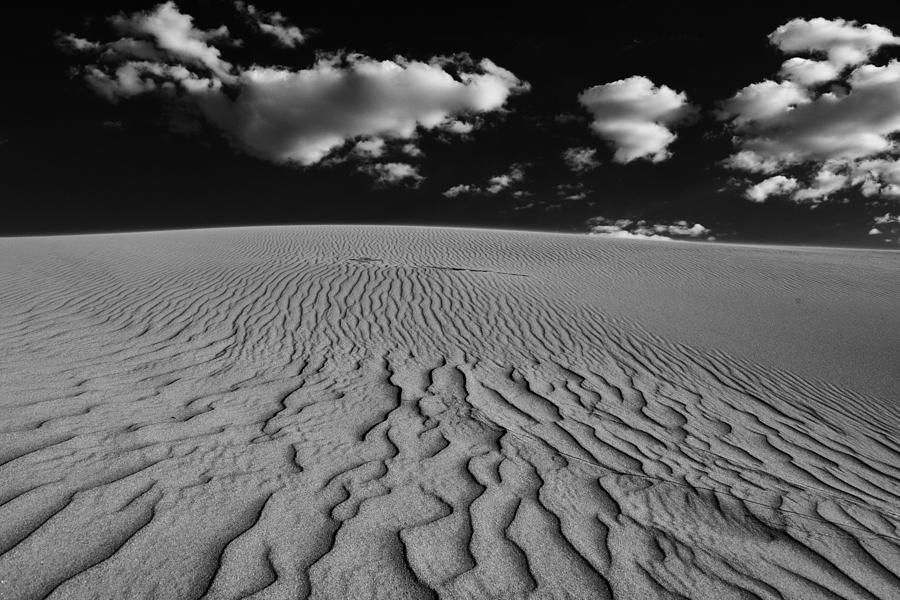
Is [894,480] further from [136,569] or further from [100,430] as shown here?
[100,430]

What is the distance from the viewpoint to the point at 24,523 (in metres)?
2.43

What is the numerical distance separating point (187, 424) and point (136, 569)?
6.25 ft

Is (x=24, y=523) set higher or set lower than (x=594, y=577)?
higher

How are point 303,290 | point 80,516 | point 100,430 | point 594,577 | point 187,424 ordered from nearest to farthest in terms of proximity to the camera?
1. point 594,577
2. point 80,516
3. point 100,430
4. point 187,424
5. point 303,290

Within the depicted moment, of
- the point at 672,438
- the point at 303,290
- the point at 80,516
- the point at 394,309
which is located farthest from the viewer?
the point at 303,290

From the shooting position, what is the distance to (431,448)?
3791 millimetres

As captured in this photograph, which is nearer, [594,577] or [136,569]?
[136,569]

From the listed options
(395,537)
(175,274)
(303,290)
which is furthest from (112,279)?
(395,537)

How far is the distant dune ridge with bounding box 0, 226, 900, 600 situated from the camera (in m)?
2.36

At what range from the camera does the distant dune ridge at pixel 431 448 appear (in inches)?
92.8

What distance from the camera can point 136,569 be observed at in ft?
7.24

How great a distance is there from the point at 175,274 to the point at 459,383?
9126 mm

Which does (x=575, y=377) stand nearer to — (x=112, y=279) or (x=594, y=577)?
(x=594, y=577)

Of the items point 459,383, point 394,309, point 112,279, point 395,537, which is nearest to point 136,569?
point 395,537
